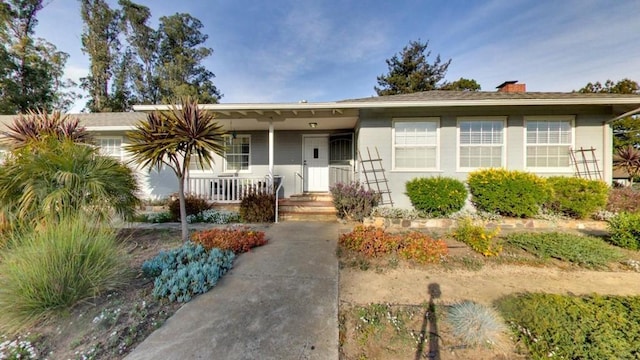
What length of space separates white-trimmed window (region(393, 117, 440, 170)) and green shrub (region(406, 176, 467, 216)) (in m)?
0.67

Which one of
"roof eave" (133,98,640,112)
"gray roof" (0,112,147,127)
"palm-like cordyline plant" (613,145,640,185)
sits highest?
"gray roof" (0,112,147,127)

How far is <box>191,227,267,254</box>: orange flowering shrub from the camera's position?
4164 millimetres

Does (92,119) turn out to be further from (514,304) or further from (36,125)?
(514,304)

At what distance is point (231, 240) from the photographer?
4312mm

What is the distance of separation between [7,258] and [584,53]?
16.1m

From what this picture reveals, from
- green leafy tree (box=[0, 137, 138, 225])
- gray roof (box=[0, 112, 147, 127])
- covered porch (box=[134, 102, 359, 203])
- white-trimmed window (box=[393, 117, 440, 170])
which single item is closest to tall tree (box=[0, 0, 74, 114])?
gray roof (box=[0, 112, 147, 127])

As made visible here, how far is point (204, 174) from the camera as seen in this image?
8.76 m

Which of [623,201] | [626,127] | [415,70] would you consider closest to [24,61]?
[415,70]

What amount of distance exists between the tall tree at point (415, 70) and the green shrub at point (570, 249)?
2074cm

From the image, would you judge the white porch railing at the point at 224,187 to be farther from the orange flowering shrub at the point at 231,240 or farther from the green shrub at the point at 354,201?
the orange flowering shrub at the point at 231,240

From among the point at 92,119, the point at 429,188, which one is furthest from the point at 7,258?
the point at 92,119

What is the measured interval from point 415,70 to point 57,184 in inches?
1009

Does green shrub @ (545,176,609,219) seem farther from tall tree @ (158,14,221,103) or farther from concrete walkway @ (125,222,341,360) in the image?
tall tree @ (158,14,221,103)

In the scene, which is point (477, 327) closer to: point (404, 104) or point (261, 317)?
point (261, 317)
